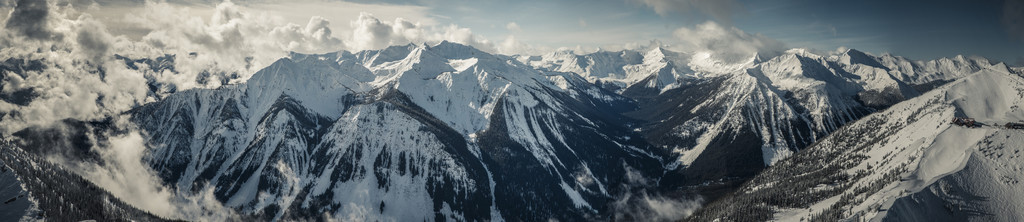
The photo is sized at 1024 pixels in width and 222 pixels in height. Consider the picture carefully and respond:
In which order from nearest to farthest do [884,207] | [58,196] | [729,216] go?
[884,207] < [58,196] < [729,216]

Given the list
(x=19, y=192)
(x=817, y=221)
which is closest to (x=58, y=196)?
(x=19, y=192)

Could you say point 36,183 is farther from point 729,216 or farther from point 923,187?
point 923,187

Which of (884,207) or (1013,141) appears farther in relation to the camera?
(1013,141)

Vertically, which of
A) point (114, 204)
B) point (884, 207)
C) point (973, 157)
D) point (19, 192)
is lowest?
point (114, 204)

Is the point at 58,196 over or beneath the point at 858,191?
beneath

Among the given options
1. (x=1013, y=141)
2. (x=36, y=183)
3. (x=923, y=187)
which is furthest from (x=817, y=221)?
(x=36, y=183)

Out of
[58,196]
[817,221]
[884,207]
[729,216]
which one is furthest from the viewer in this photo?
[729,216]

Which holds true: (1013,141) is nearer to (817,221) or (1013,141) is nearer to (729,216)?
(817,221)

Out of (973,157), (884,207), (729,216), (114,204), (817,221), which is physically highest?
(973,157)

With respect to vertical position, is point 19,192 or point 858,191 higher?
point 858,191
